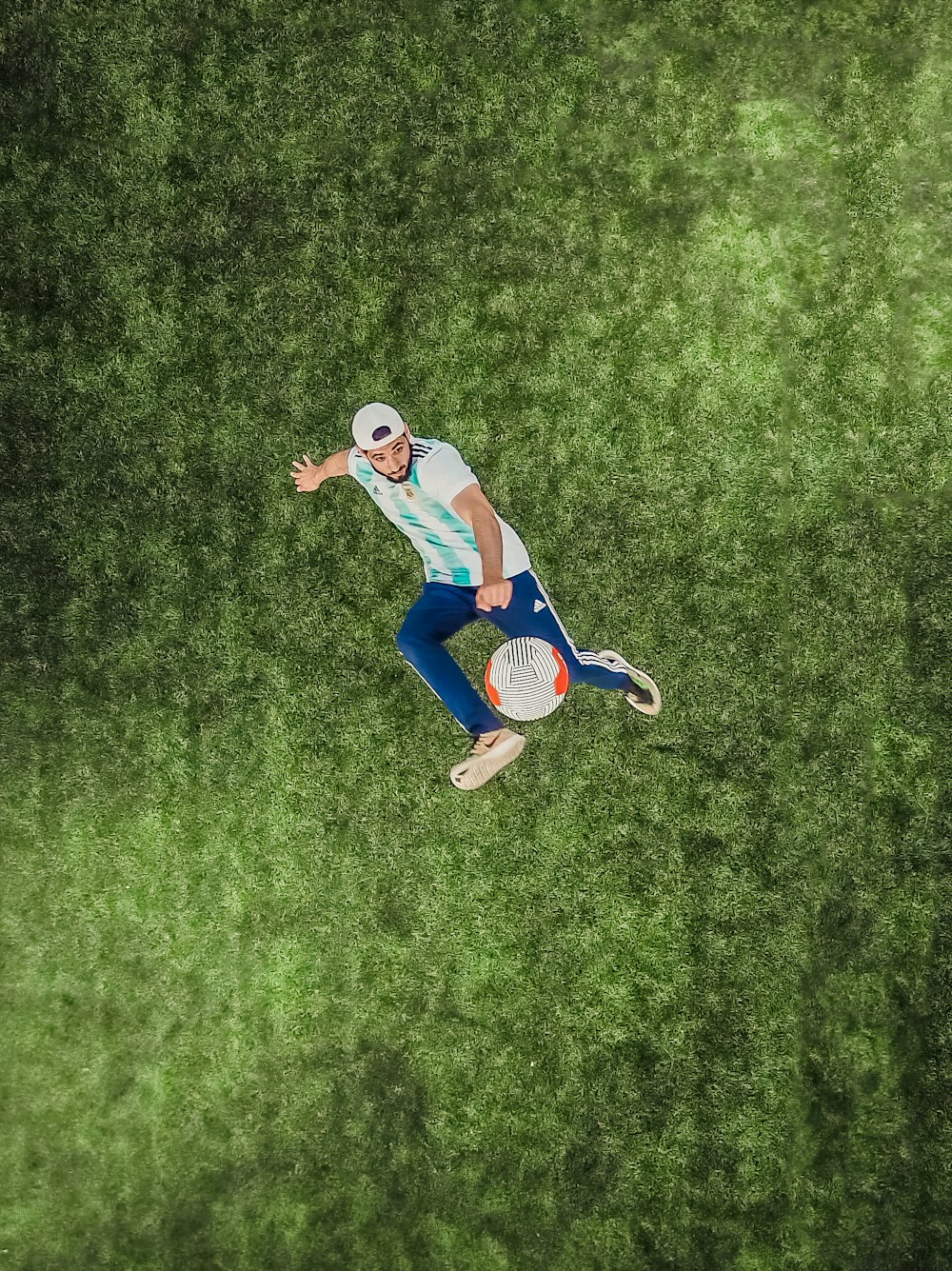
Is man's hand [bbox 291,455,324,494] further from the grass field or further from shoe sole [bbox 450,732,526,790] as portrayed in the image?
shoe sole [bbox 450,732,526,790]

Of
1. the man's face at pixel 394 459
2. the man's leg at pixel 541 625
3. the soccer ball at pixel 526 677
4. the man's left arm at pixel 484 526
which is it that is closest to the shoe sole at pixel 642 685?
the man's leg at pixel 541 625

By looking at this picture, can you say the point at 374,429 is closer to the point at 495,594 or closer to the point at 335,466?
the point at 335,466

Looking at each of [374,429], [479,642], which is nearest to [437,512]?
[374,429]

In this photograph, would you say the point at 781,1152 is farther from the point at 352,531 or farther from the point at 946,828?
the point at 352,531

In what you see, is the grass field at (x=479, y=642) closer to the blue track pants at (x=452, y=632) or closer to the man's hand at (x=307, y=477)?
the man's hand at (x=307, y=477)

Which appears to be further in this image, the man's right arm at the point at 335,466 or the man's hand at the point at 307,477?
the man's hand at the point at 307,477
